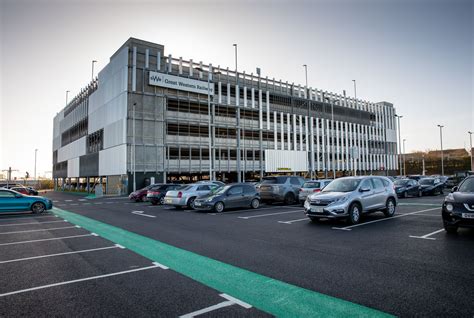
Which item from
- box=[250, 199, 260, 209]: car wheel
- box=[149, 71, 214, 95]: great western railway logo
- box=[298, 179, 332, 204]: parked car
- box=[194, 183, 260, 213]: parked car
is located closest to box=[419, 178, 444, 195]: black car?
box=[298, 179, 332, 204]: parked car

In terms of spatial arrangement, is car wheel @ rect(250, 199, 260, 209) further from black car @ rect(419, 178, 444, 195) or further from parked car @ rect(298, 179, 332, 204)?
black car @ rect(419, 178, 444, 195)

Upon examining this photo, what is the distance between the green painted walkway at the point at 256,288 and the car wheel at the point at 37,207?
520 inches

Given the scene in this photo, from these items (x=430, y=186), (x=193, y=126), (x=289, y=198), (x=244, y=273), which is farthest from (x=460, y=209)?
(x=193, y=126)

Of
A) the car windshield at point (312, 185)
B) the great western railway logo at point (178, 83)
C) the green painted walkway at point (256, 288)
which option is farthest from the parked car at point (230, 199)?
the great western railway logo at point (178, 83)

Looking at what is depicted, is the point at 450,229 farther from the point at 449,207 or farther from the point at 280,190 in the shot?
the point at 280,190

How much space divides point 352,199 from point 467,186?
3.38 m

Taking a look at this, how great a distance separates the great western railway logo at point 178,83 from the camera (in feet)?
135

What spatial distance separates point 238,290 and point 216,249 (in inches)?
114

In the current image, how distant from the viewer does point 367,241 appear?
8.19 meters

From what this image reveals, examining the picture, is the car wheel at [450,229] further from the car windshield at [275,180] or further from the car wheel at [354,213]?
the car windshield at [275,180]

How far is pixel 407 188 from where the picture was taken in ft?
80.2

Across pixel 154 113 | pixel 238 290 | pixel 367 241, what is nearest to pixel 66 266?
pixel 238 290

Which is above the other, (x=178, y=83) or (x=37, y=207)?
(x=178, y=83)

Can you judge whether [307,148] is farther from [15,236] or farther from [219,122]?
[15,236]
